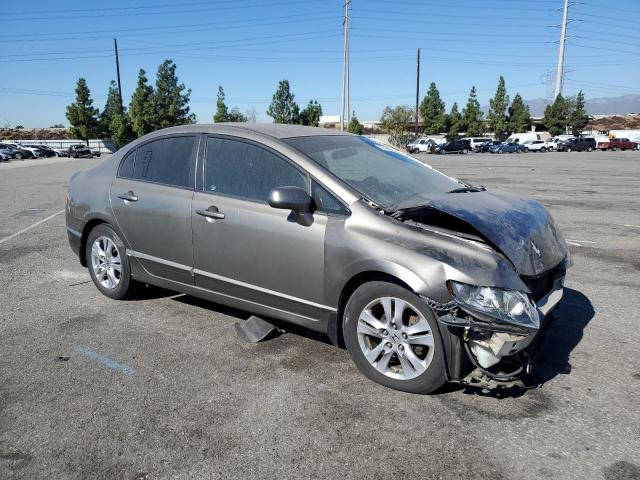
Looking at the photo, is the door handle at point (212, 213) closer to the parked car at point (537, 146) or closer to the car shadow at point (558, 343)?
the car shadow at point (558, 343)

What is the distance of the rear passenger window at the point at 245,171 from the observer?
152 inches

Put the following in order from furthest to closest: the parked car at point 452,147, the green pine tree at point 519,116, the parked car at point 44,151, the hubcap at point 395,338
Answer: the green pine tree at point 519,116, the parked car at point 452,147, the parked car at point 44,151, the hubcap at point 395,338

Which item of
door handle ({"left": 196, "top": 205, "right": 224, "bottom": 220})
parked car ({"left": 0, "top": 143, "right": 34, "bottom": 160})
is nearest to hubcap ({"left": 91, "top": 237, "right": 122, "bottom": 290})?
door handle ({"left": 196, "top": 205, "right": 224, "bottom": 220})

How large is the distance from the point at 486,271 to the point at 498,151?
2349 inches

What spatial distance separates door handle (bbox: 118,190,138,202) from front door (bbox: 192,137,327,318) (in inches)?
31.0

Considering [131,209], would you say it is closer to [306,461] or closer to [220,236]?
[220,236]

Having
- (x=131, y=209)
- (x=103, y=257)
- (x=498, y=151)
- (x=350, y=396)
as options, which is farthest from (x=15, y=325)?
(x=498, y=151)

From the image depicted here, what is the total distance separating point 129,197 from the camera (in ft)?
15.6

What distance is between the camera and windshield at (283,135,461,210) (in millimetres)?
3768

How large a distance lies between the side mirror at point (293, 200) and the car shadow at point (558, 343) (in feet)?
4.95

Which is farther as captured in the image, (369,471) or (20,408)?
(20,408)

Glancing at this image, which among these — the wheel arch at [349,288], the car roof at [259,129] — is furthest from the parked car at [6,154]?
the wheel arch at [349,288]

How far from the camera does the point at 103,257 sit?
16.9 ft

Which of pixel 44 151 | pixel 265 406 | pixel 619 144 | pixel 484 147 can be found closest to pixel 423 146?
pixel 484 147
